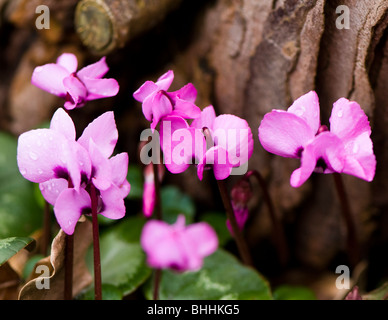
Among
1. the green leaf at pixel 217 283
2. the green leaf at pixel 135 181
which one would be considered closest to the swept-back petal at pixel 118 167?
the green leaf at pixel 217 283

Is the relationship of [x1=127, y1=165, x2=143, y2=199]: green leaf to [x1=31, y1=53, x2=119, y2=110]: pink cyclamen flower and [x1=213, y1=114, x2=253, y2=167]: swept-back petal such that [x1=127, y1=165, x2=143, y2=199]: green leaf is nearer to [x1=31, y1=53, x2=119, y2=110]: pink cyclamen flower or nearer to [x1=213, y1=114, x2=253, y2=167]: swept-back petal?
[x1=31, y1=53, x2=119, y2=110]: pink cyclamen flower

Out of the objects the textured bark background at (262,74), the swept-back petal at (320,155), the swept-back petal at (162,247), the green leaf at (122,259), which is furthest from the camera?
the green leaf at (122,259)

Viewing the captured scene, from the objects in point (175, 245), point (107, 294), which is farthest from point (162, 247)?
point (107, 294)

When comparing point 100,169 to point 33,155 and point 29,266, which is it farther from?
point 29,266

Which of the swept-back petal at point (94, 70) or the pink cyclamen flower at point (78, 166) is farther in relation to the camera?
the swept-back petal at point (94, 70)

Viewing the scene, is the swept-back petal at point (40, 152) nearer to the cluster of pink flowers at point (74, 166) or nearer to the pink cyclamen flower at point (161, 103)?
the cluster of pink flowers at point (74, 166)

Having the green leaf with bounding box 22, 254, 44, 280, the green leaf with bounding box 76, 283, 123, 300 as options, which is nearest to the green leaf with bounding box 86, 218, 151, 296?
the green leaf with bounding box 76, 283, 123, 300
